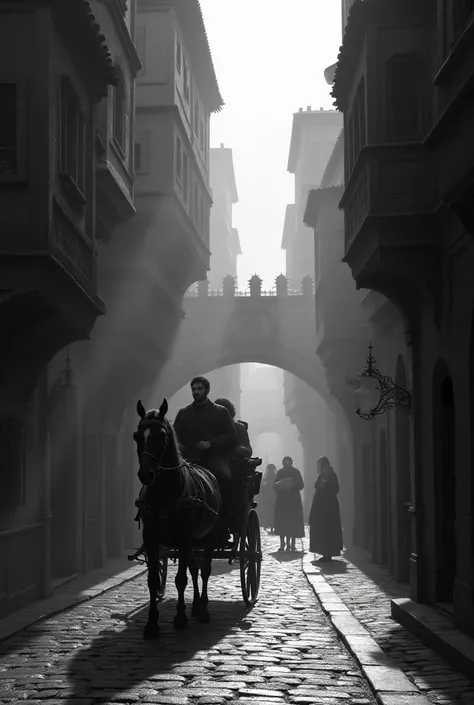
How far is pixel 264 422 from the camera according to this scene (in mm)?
98125

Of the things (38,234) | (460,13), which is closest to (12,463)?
(38,234)

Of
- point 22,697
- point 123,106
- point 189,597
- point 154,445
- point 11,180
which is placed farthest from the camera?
point 123,106

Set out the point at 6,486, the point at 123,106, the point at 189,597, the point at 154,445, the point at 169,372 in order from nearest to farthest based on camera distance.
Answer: the point at 154,445 < the point at 6,486 < the point at 189,597 < the point at 123,106 < the point at 169,372

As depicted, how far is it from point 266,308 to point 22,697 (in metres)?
30.5

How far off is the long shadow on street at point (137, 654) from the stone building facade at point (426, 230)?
2.41m

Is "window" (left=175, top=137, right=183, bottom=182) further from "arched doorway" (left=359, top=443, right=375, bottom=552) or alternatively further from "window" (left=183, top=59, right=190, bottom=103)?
"arched doorway" (left=359, top=443, right=375, bottom=552)

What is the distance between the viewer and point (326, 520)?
2347cm

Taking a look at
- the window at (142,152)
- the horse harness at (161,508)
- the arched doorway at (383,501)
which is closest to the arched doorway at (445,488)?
the horse harness at (161,508)

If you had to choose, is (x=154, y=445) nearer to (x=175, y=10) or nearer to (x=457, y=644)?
(x=457, y=644)

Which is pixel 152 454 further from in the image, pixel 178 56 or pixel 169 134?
pixel 178 56

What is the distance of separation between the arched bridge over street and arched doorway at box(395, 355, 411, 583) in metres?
17.9

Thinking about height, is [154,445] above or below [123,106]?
below

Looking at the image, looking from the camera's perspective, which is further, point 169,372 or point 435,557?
point 169,372

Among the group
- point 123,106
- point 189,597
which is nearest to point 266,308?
point 123,106
